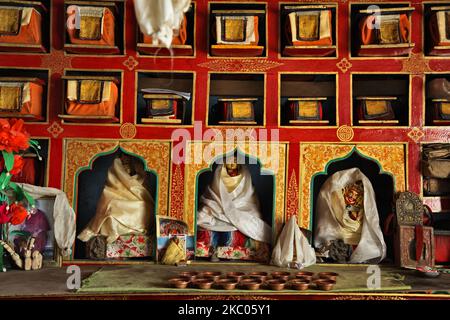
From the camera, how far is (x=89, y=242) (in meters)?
7.24

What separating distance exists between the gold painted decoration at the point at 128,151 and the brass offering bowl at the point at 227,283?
1.80 metres

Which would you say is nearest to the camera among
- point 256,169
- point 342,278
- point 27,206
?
point 342,278

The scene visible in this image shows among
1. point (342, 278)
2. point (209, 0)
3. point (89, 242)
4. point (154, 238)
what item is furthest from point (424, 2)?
point (89, 242)

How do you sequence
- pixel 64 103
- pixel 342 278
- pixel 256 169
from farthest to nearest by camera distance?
pixel 256 169 < pixel 64 103 < pixel 342 278

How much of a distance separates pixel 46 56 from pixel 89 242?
8.89 feet

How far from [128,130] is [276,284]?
313cm

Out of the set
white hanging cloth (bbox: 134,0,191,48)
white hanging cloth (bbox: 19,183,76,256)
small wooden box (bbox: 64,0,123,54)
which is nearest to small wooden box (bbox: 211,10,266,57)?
small wooden box (bbox: 64,0,123,54)

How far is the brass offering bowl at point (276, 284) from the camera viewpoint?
5.76 m

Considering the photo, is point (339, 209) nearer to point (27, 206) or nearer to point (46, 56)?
point (27, 206)

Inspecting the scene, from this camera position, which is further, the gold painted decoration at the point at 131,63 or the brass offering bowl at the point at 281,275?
the gold painted decoration at the point at 131,63

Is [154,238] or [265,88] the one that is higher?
[265,88]

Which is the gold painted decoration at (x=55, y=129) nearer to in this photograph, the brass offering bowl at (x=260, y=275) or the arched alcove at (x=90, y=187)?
the arched alcove at (x=90, y=187)

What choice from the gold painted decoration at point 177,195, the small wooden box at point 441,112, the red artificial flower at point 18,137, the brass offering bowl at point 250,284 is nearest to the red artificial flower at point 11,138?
the red artificial flower at point 18,137

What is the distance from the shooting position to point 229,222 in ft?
24.1
